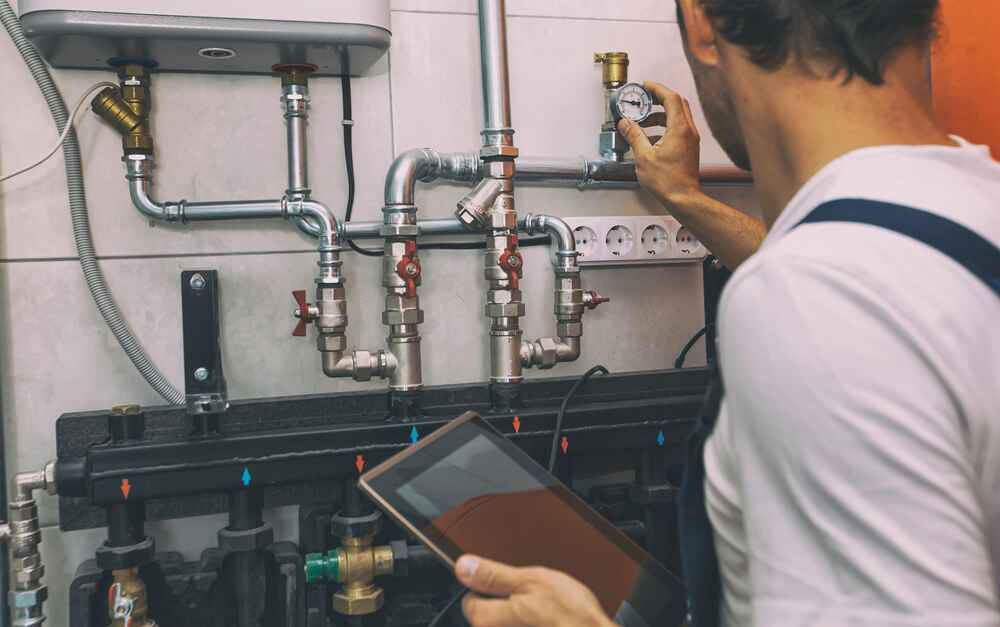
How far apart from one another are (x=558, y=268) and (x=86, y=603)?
70 centimetres

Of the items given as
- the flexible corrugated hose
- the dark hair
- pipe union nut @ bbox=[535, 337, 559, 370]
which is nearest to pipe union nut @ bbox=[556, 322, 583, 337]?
pipe union nut @ bbox=[535, 337, 559, 370]

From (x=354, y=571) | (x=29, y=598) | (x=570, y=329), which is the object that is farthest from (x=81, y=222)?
(x=570, y=329)

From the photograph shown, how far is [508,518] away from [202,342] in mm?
448

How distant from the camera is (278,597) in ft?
3.12

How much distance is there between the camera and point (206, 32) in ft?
3.00

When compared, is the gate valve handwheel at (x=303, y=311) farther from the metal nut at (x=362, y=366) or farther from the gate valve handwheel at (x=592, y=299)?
the gate valve handwheel at (x=592, y=299)

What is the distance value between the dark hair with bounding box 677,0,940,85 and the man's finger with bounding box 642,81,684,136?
0.50 meters

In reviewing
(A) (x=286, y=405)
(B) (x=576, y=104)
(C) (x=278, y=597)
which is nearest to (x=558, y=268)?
(B) (x=576, y=104)

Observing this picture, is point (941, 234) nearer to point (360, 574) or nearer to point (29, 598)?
point (360, 574)

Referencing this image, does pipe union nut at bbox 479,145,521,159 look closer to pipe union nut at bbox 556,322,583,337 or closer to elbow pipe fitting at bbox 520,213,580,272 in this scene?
elbow pipe fitting at bbox 520,213,580,272

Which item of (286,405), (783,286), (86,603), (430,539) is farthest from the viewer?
(286,405)

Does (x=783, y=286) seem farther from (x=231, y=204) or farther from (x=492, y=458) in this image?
(x=231, y=204)

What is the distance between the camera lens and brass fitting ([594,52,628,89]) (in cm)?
116

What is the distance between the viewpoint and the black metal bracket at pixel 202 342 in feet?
3.07
